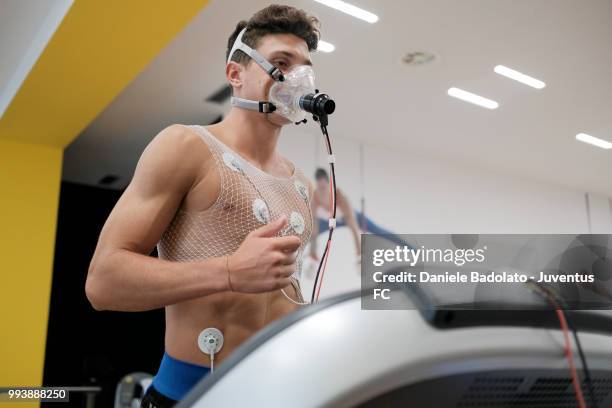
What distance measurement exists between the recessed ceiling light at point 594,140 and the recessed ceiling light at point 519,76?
0.65 metres

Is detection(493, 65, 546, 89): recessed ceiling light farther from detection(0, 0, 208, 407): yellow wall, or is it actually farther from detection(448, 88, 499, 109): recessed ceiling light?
detection(0, 0, 208, 407): yellow wall

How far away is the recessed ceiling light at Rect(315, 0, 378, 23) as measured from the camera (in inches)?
111

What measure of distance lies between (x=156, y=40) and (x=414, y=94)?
1.66 meters

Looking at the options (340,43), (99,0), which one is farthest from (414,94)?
(99,0)

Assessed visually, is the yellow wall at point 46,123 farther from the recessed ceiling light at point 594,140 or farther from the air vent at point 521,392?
the recessed ceiling light at point 594,140

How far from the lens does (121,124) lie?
4234 millimetres

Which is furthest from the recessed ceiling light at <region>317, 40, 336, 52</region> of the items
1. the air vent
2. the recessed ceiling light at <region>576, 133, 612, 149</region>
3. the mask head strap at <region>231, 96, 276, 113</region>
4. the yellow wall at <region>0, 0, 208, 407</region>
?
the air vent

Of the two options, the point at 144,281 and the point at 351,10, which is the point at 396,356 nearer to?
the point at 144,281

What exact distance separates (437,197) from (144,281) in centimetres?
407

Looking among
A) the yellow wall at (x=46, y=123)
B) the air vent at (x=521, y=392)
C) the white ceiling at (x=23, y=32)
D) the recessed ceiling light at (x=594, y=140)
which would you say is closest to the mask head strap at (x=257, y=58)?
the air vent at (x=521, y=392)

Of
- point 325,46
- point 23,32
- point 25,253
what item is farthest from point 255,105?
point 25,253

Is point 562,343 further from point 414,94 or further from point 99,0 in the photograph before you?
point 414,94

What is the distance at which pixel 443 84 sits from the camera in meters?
3.59

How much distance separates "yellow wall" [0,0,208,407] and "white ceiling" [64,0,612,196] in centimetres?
27
